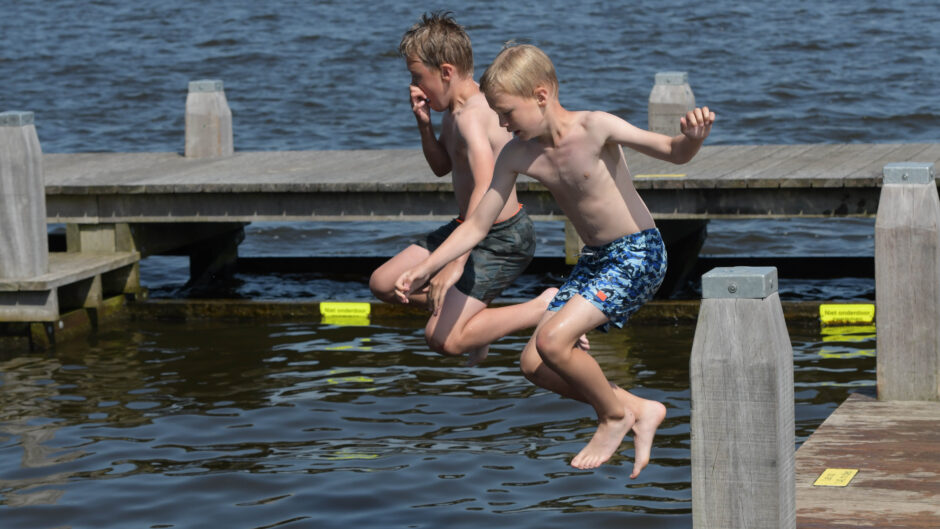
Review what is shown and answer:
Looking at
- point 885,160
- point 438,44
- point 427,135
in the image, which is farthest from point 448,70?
point 885,160

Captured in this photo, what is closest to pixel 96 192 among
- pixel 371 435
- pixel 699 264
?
pixel 371 435

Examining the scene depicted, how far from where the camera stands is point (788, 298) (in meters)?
13.7

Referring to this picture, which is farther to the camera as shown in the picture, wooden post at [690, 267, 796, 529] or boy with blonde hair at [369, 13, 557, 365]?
boy with blonde hair at [369, 13, 557, 365]

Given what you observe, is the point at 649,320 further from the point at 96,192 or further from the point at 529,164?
the point at 529,164

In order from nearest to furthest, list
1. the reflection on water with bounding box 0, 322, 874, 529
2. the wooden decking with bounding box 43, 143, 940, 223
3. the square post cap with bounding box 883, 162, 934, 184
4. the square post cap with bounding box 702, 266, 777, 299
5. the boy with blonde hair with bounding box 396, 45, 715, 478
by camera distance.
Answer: the square post cap with bounding box 702, 266, 777, 299 < the boy with blonde hair with bounding box 396, 45, 715, 478 < the square post cap with bounding box 883, 162, 934, 184 < the reflection on water with bounding box 0, 322, 874, 529 < the wooden decking with bounding box 43, 143, 940, 223

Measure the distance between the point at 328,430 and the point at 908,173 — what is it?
4.12 m

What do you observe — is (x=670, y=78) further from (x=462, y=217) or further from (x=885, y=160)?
(x=462, y=217)

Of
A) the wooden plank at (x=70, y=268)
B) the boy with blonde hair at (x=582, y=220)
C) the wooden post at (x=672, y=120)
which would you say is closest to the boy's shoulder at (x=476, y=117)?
the boy with blonde hair at (x=582, y=220)

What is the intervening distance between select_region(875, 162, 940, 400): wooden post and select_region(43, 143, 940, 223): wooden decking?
3725mm

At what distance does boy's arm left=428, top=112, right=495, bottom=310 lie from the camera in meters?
6.62

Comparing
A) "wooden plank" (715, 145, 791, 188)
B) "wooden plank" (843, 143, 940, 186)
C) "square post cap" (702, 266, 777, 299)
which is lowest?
"wooden plank" (715, 145, 791, 188)

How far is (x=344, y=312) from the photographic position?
1310 cm

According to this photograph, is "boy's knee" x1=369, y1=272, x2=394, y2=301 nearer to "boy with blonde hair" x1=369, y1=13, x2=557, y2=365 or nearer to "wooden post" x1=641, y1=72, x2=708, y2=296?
"boy with blonde hair" x1=369, y1=13, x2=557, y2=365

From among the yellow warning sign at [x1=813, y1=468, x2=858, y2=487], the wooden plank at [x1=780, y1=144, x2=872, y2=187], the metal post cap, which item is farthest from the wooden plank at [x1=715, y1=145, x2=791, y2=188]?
the yellow warning sign at [x1=813, y1=468, x2=858, y2=487]
